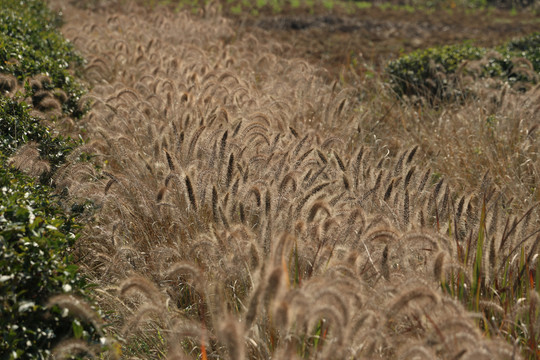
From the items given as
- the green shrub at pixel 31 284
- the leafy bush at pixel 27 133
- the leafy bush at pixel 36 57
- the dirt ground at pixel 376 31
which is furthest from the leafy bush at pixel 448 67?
the green shrub at pixel 31 284

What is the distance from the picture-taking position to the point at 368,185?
145 inches

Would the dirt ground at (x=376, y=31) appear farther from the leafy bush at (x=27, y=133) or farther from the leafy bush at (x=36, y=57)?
the leafy bush at (x=27, y=133)

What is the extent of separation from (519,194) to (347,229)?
213cm

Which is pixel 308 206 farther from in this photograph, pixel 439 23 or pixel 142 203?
pixel 439 23

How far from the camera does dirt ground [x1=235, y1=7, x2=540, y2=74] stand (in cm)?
1050

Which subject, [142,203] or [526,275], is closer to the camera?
[526,275]

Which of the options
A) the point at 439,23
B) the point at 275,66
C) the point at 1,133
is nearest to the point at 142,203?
the point at 1,133

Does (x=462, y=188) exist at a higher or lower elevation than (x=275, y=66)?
lower

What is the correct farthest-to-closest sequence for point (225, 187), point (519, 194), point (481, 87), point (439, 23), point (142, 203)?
1. point (439, 23)
2. point (481, 87)
3. point (519, 194)
4. point (142, 203)
5. point (225, 187)

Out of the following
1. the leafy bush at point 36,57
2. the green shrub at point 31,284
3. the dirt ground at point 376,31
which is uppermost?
the dirt ground at point 376,31

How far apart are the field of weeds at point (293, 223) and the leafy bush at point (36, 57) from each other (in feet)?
0.82

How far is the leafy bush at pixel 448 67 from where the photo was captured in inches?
286

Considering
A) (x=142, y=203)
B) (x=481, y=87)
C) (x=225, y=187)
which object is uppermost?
(x=481, y=87)

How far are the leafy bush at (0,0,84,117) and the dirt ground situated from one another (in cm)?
442
